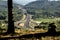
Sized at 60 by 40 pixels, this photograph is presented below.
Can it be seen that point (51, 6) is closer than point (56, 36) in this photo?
No

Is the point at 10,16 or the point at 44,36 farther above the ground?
the point at 10,16

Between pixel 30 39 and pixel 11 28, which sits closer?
pixel 30 39

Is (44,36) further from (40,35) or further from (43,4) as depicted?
(43,4)

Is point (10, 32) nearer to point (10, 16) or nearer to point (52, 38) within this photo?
point (10, 16)

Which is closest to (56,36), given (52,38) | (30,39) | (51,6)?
(52,38)

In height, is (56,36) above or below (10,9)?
below

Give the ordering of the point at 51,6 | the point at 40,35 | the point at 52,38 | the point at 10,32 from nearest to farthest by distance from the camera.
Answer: the point at 40,35
the point at 52,38
the point at 10,32
the point at 51,6

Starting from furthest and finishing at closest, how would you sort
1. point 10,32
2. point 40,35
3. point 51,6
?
point 51,6 < point 10,32 < point 40,35

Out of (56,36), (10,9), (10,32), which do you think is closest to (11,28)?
(10,32)

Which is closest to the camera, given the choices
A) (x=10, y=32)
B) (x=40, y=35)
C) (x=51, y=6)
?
(x=40, y=35)
